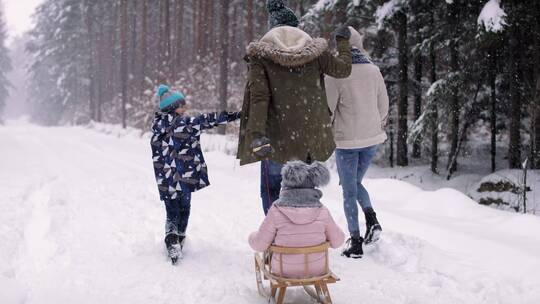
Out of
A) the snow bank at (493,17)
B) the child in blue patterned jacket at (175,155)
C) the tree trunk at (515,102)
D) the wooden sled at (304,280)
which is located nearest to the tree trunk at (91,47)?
the tree trunk at (515,102)

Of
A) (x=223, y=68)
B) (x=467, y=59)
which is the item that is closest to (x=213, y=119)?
(x=467, y=59)

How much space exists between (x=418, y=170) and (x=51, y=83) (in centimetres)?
5989

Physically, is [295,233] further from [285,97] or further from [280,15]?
[280,15]

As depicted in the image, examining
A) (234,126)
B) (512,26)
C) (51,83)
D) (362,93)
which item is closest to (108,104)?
(51,83)

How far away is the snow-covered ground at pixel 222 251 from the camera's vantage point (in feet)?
12.9

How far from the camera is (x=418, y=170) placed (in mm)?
13609

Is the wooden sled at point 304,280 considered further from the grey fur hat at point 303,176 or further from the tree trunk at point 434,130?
the tree trunk at point 434,130

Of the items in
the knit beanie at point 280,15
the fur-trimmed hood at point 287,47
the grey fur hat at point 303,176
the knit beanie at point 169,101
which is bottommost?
the grey fur hat at point 303,176

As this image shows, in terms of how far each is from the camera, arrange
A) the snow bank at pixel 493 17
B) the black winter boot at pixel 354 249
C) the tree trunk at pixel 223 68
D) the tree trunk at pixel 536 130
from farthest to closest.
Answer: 1. the tree trunk at pixel 223 68
2. the tree trunk at pixel 536 130
3. the snow bank at pixel 493 17
4. the black winter boot at pixel 354 249

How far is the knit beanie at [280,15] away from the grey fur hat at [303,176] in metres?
1.38

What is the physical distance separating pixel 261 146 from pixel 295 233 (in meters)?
0.75

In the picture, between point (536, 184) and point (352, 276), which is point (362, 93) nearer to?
point (352, 276)

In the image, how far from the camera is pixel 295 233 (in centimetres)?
338

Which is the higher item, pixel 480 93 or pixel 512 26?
pixel 512 26
